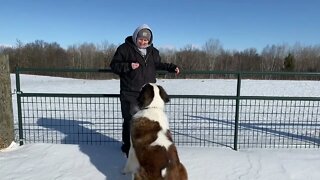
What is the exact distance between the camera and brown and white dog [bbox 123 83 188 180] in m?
3.46

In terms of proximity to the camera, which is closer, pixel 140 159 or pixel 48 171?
pixel 140 159

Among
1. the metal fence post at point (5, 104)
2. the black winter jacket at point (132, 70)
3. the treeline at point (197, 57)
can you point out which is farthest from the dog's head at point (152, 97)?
the treeline at point (197, 57)

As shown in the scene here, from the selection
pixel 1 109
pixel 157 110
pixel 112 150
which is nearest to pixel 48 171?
pixel 112 150

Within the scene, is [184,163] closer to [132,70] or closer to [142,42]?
[132,70]

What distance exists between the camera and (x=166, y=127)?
3.79m

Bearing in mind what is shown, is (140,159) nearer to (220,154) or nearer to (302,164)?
(220,154)

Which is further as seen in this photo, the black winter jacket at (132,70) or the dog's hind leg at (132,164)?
the black winter jacket at (132,70)

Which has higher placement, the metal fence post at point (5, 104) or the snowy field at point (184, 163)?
the metal fence post at point (5, 104)

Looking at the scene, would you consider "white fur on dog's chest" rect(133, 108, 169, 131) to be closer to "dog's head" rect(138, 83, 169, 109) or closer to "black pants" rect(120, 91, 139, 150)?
"dog's head" rect(138, 83, 169, 109)

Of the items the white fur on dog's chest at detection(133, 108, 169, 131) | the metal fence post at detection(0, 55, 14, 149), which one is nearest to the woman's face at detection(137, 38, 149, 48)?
the white fur on dog's chest at detection(133, 108, 169, 131)

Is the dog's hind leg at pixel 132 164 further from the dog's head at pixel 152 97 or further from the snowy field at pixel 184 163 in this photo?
the dog's head at pixel 152 97

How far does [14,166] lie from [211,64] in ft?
189

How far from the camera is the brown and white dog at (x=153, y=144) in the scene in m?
3.46

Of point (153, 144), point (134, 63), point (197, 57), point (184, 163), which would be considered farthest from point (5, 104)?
point (197, 57)
